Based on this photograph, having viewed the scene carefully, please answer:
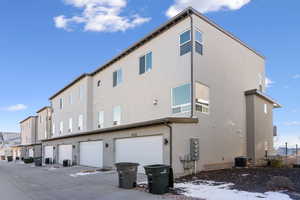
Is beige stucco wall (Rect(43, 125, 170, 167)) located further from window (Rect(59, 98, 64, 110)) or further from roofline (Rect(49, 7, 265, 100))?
roofline (Rect(49, 7, 265, 100))

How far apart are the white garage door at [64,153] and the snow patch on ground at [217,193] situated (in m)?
17.0

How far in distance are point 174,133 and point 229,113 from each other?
17.3 feet

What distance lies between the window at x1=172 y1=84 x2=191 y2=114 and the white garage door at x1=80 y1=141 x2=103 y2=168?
7.50 meters

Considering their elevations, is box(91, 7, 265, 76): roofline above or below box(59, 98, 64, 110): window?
above

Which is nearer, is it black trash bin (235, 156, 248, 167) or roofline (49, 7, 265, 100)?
roofline (49, 7, 265, 100)

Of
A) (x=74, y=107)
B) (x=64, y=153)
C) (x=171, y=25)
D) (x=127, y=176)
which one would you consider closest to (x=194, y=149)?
(x=127, y=176)

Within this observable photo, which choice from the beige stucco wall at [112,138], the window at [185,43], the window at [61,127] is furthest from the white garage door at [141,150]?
the window at [61,127]

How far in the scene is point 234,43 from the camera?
1683cm

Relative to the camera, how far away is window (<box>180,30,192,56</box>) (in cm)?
1334

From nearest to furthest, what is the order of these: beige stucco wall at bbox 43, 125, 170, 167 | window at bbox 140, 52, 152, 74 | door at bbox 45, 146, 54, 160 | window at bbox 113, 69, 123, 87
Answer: beige stucco wall at bbox 43, 125, 170, 167 < window at bbox 140, 52, 152, 74 < window at bbox 113, 69, 123, 87 < door at bbox 45, 146, 54, 160

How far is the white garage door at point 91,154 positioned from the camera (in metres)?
19.0

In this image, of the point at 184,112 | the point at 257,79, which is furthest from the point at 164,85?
the point at 257,79

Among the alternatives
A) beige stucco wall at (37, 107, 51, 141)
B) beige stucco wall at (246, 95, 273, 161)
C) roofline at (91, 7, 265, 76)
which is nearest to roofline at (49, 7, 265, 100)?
roofline at (91, 7, 265, 76)

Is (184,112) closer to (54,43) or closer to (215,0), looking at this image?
(215,0)
